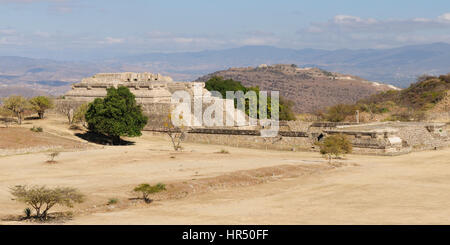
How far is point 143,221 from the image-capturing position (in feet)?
61.6

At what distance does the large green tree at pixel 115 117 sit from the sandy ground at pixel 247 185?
3.99 m

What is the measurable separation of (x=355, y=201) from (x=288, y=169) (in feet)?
31.6

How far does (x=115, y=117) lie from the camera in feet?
145

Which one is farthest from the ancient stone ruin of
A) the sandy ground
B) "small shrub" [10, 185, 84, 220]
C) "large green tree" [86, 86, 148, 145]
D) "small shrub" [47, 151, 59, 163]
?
"small shrub" [10, 185, 84, 220]

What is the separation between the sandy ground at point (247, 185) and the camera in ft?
64.4

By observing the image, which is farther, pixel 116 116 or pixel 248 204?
pixel 116 116

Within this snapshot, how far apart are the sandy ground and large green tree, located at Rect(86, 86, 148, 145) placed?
399 cm

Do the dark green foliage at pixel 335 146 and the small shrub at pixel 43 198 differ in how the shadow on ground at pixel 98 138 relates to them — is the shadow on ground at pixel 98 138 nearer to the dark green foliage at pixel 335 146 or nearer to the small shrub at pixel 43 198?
the dark green foliage at pixel 335 146

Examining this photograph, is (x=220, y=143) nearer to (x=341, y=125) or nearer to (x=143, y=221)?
(x=341, y=125)

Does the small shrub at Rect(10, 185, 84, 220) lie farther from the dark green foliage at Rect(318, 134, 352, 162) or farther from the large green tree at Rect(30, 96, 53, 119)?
the large green tree at Rect(30, 96, 53, 119)

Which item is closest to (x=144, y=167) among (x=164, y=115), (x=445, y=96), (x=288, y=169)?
(x=288, y=169)

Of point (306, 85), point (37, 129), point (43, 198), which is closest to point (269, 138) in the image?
point (37, 129)

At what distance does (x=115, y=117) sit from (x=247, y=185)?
19.2 m

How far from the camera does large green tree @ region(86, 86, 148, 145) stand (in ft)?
143
